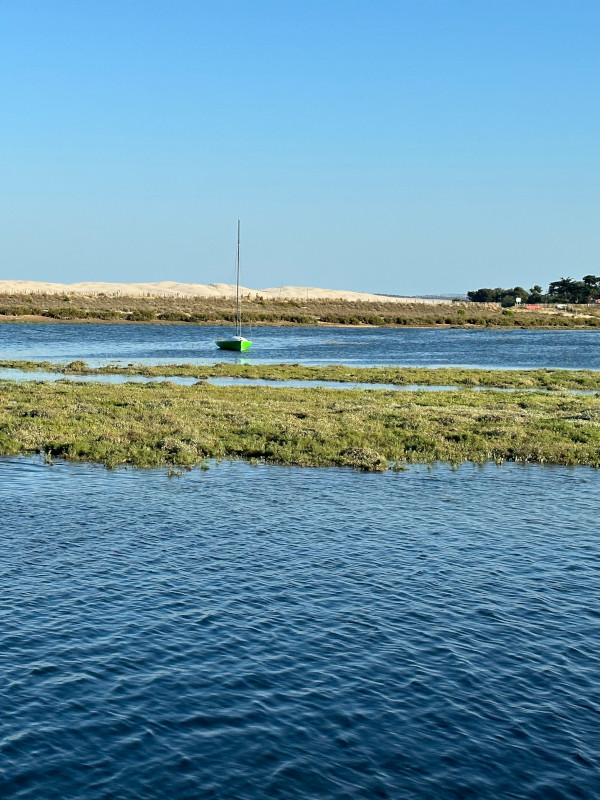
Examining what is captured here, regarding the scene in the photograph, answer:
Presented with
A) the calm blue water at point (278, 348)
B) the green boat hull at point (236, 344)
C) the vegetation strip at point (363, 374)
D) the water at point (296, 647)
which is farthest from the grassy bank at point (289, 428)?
the green boat hull at point (236, 344)

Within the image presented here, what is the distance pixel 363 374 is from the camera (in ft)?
230

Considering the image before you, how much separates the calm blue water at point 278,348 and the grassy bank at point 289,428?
3688cm

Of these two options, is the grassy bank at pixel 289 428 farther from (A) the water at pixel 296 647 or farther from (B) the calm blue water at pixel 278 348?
(B) the calm blue water at pixel 278 348

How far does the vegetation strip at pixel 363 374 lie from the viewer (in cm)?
6519

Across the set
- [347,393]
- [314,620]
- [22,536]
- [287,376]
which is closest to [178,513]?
[22,536]

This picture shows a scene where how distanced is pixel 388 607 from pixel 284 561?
11.5ft

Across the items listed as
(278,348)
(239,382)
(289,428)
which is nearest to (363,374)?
(239,382)

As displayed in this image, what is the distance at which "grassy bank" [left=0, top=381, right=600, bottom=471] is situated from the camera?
33.5 m

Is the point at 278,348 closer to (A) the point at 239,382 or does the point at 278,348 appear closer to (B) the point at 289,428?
(A) the point at 239,382

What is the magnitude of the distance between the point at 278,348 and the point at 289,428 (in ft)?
252

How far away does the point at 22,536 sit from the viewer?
72.2 feet

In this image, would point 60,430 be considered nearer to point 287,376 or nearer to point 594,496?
point 594,496

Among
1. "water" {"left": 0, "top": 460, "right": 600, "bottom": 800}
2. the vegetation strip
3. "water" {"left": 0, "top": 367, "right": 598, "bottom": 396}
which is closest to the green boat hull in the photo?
the vegetation strip

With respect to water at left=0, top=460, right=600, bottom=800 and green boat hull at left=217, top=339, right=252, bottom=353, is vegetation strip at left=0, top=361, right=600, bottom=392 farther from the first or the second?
water at left=0, top=460, right=600, bottom=800
